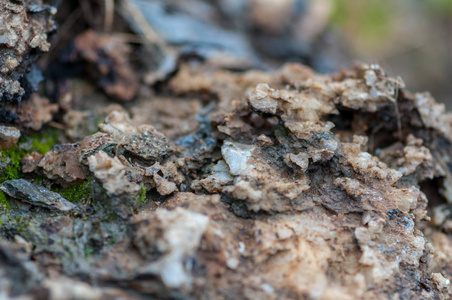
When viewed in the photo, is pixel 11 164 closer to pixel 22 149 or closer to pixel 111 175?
pixel 22 149

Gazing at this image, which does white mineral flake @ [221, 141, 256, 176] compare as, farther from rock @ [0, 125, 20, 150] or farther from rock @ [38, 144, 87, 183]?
rock @ [0, 125, 20, 150]

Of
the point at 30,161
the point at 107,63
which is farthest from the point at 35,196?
the point at 107,63

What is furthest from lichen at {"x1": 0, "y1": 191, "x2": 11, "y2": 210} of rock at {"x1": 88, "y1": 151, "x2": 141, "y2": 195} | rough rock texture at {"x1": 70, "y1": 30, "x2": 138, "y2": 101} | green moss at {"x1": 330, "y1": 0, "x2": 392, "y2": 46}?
green moss at {"x1": 330, "y1": 0, "x2": 392, "y2": 46}

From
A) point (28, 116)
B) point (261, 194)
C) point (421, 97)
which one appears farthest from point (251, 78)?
point (28, 116)

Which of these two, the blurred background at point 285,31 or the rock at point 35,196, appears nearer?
the rock at point 35,196

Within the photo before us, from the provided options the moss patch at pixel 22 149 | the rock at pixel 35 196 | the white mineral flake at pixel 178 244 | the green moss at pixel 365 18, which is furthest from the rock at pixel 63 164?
the green moss at pixel 365 18

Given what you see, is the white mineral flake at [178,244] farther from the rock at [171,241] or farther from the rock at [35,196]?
the rock at [35,196]
